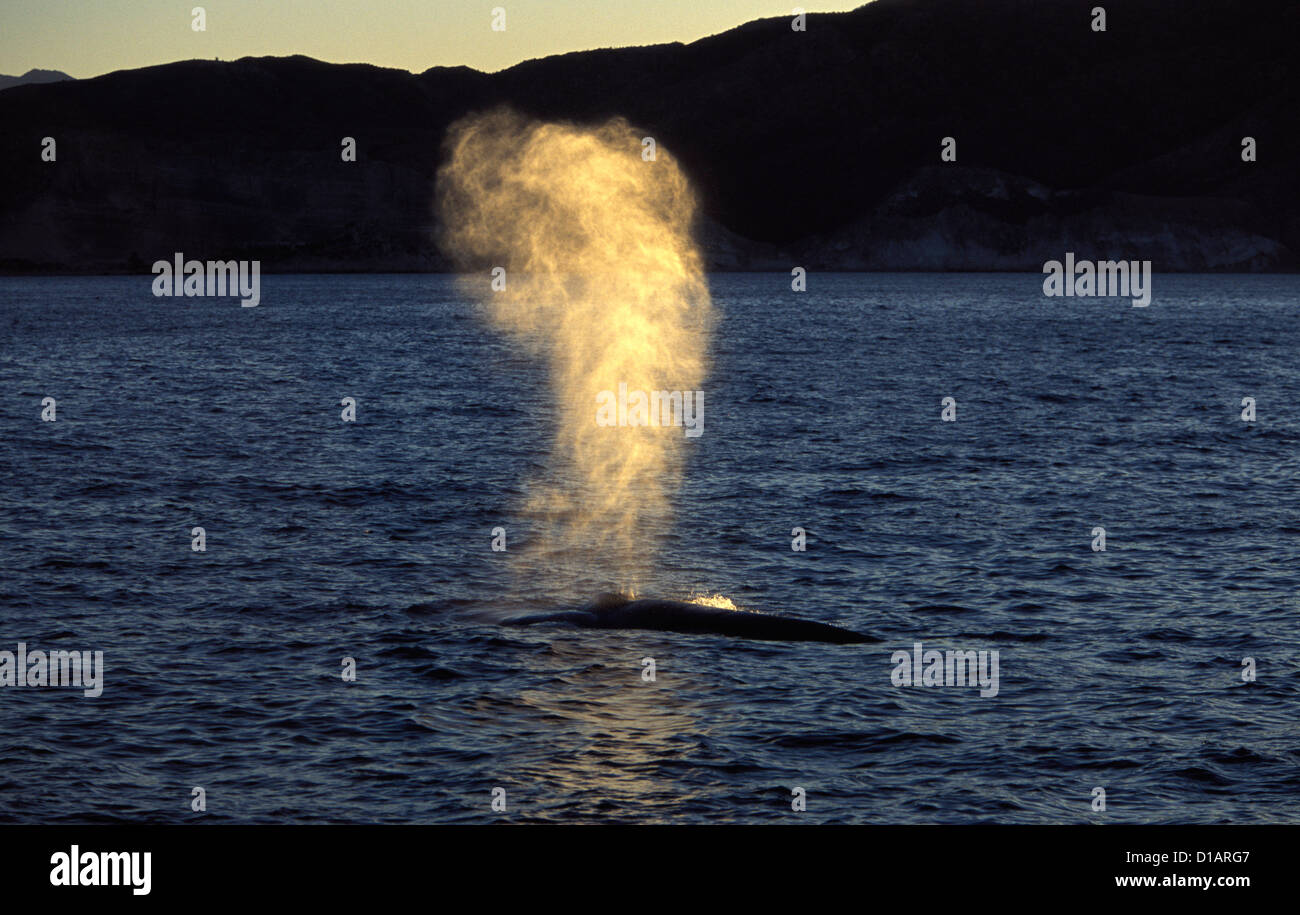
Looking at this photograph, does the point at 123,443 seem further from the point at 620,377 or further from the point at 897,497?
the point at 620,377

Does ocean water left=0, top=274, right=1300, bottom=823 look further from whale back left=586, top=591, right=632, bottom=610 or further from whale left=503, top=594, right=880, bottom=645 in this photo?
whale back left=586, top=591, right=632, bottom=610

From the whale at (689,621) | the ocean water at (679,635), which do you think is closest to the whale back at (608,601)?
the whale at (689,621)

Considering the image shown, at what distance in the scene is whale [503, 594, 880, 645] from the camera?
2786cm

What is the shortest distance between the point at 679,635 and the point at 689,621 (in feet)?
1.93

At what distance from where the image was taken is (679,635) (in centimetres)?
2783

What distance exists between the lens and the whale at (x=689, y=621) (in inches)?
1097

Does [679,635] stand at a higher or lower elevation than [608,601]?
lower

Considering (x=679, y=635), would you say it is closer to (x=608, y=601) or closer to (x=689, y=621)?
(x=689, y=621)

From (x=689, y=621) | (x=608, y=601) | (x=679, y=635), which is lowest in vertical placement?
(x=679, y=635)

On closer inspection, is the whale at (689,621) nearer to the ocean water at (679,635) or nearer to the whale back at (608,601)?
the whale back at (608,601)

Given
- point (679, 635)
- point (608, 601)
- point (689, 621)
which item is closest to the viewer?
point (679, 635)

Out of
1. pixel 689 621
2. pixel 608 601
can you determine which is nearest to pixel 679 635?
pixel 689 621

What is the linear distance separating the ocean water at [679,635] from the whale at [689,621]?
65 cm

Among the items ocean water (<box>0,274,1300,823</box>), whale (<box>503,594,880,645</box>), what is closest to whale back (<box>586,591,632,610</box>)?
whale (<box>503,594,880,645</box>)
